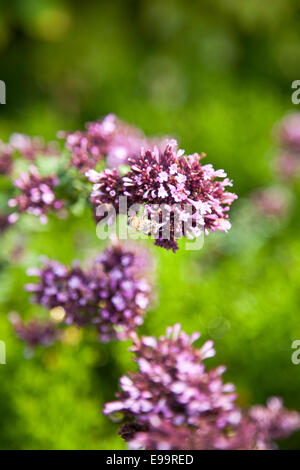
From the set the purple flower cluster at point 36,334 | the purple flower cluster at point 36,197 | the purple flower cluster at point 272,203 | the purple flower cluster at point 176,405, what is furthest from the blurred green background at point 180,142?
the purple flower cluster at point 176,405

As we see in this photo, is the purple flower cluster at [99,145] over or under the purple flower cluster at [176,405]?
over

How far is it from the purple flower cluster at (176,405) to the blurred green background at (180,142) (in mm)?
449

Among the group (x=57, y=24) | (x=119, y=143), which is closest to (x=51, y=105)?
(x=57, y=24)

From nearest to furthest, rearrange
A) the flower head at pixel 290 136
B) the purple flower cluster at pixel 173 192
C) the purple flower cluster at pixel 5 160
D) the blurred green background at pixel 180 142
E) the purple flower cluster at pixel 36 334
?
the purple flower cluster at pixel 173 192
the purple flower cluster at pixel 5 160
the purple flower cluster at pixel 36 334
the blurred green background at pixel 180 142
the flower head at pixel 290 136

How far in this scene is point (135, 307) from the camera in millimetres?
951

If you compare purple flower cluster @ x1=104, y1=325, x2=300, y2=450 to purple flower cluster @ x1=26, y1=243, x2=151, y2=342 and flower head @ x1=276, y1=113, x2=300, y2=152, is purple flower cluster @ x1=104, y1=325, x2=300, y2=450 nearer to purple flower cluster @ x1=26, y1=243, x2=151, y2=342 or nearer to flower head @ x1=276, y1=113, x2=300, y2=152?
purple flower cluster @ x1=26, y1=243, x2=151, y2=342

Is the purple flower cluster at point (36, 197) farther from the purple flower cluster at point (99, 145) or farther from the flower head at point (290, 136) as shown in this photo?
the flower head at point (290, 136)

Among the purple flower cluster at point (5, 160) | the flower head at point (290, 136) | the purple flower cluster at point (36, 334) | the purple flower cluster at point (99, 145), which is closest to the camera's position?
the purple flower cluster at point (99, 145)

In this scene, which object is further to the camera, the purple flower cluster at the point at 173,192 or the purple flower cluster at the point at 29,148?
the purple flower cluster at the point at 29,148

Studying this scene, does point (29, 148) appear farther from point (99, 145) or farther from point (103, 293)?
point (103, 293)

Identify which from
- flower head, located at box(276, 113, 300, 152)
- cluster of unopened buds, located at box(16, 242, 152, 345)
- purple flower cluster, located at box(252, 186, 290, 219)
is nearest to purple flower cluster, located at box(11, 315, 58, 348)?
cluster of unopened buds, located at box(16, 242, 152, 345)

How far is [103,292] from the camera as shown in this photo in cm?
92

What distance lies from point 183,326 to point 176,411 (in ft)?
2.54

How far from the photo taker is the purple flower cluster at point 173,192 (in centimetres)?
72
